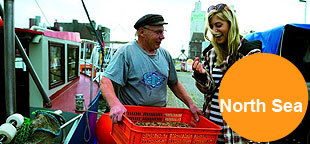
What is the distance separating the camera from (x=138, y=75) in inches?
88.4

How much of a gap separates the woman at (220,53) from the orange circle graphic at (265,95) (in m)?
0.14

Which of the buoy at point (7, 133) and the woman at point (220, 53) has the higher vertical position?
the woman at point (220, 53)

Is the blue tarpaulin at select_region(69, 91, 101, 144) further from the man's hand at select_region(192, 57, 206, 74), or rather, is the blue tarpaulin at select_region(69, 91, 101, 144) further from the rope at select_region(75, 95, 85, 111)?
the man's hand at select_region(192, 57, 206, 74)

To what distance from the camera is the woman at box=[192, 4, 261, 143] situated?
6.18 feet

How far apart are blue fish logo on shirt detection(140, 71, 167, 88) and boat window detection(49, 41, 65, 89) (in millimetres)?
2882

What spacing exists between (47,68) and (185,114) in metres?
3.03

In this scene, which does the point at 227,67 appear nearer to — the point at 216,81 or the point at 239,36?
the point at 216,81

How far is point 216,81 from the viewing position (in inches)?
79.7

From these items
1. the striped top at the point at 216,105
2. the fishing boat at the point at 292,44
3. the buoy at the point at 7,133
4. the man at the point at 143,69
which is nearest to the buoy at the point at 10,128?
the buoy at the point at 7,133

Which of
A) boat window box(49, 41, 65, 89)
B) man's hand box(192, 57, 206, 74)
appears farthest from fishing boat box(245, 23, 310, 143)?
boat window box(49, 41, 65, 89)

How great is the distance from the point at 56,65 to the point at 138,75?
3453mm

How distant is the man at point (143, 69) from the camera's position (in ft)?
7.23

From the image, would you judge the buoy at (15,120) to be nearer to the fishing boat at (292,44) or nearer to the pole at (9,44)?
the pole at (9,44)


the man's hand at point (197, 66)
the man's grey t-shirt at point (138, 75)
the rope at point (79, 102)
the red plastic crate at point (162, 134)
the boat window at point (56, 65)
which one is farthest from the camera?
the boat window at point (56, 65)
